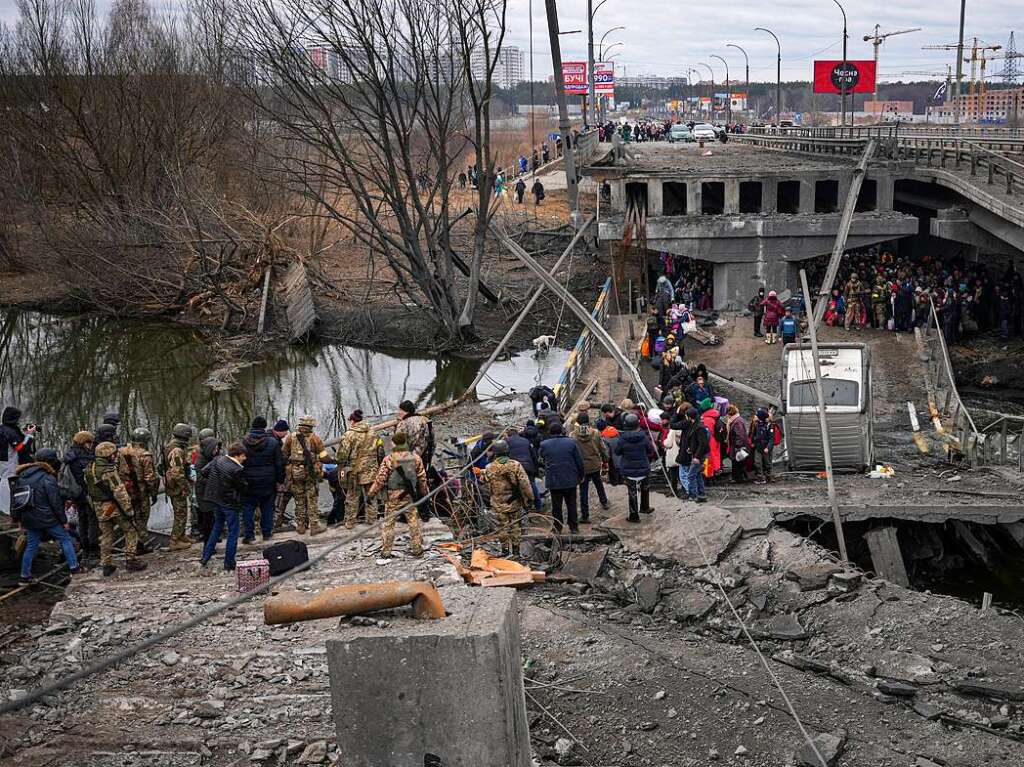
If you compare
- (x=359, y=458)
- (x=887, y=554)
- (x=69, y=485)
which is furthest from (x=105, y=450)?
(x=887, y=554)

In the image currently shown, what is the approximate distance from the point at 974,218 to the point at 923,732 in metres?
26.5

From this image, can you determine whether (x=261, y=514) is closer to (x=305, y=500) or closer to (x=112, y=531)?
(x=305, y=500)

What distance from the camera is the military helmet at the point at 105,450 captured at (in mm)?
12086

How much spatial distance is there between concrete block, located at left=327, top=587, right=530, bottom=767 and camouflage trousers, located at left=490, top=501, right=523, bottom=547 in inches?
219

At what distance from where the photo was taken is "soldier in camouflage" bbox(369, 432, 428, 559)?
12102 millimetres

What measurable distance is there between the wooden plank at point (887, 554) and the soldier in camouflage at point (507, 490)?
5201mm

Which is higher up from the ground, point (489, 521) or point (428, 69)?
point (428, 69)

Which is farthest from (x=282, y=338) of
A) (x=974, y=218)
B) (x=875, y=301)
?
(x=974, y=218)

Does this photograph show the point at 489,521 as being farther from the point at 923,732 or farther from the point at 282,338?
the point at 282,338

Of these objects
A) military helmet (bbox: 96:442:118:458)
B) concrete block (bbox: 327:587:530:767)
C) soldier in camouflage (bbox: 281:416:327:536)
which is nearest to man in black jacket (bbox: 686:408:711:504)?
soldier in camouflage (bbox: 281:416:327:536)

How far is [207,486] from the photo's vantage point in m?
12.1

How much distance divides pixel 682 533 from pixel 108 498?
6.37m

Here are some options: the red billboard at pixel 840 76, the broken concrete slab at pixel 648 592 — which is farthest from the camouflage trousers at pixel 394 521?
the red billboard at pixel 840 76

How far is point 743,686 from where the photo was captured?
940 cm
